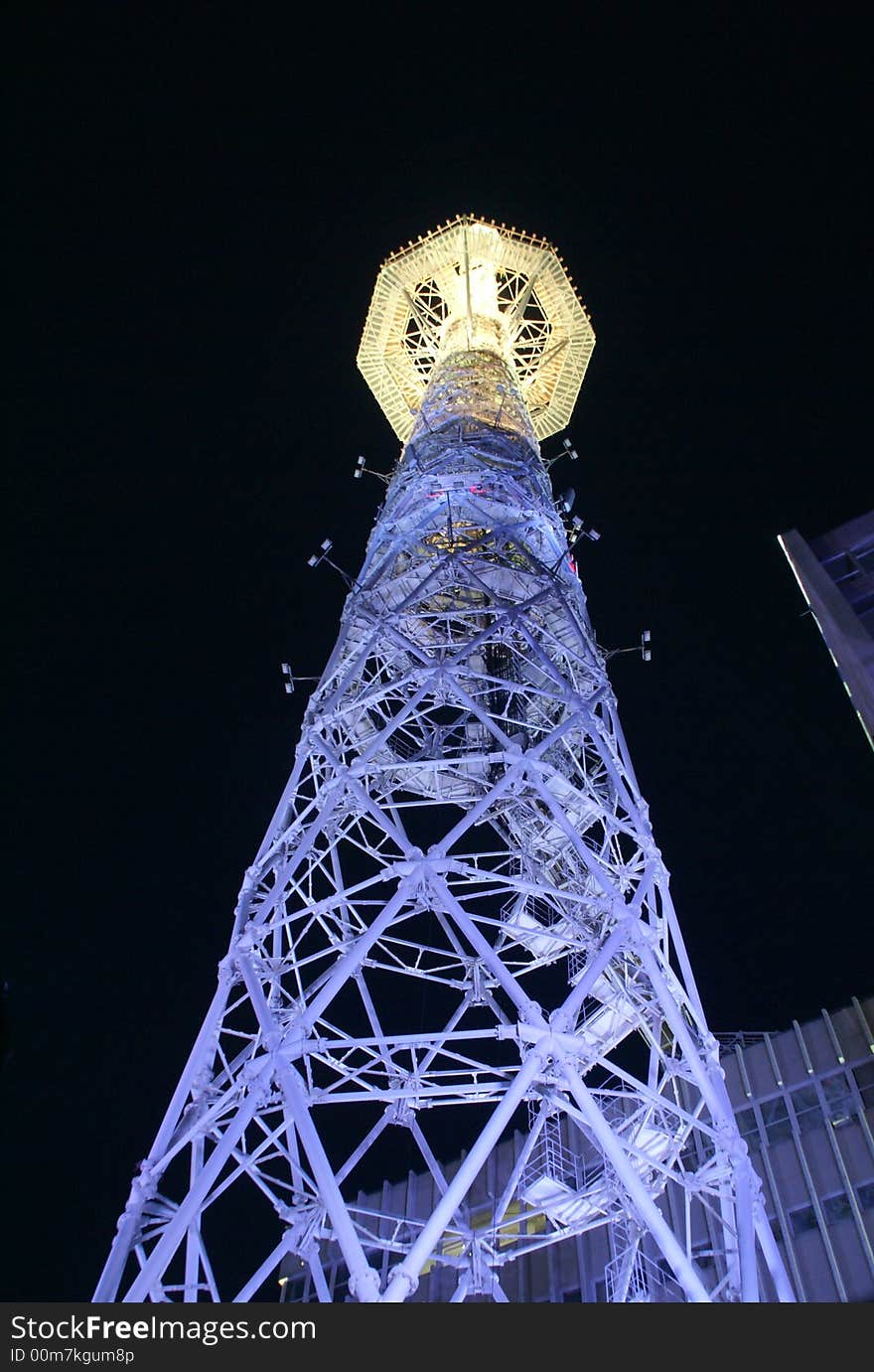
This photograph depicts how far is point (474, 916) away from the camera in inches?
511

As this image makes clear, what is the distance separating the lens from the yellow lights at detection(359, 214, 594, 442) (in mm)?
29891

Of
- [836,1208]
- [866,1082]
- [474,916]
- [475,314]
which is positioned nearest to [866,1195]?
[836,1208]

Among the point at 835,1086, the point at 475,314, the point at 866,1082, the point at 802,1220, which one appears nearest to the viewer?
the point at 802,1220

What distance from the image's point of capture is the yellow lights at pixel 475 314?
29.9m

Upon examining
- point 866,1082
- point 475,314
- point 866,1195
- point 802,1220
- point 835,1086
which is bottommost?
point 802,1220

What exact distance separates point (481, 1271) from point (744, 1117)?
1800 cm

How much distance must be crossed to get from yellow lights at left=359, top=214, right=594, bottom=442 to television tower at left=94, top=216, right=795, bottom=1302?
0.38 ft

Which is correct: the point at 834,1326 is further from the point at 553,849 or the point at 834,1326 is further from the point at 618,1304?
the point at 553,849

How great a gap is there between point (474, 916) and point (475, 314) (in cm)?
2195

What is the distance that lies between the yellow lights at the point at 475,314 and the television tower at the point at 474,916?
116 millimetres

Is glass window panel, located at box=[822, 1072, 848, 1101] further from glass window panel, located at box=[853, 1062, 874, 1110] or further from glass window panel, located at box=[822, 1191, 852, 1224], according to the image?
glass window panel, located at box=[822, 1191, 852, 1224]

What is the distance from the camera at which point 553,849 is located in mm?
17062

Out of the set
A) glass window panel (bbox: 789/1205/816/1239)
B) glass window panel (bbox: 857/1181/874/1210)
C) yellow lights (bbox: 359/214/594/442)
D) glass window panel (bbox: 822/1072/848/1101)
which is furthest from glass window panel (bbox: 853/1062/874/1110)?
yellow lights (bbox: 359/214/594/442)

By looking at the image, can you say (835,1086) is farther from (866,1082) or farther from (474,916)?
(474,916)
